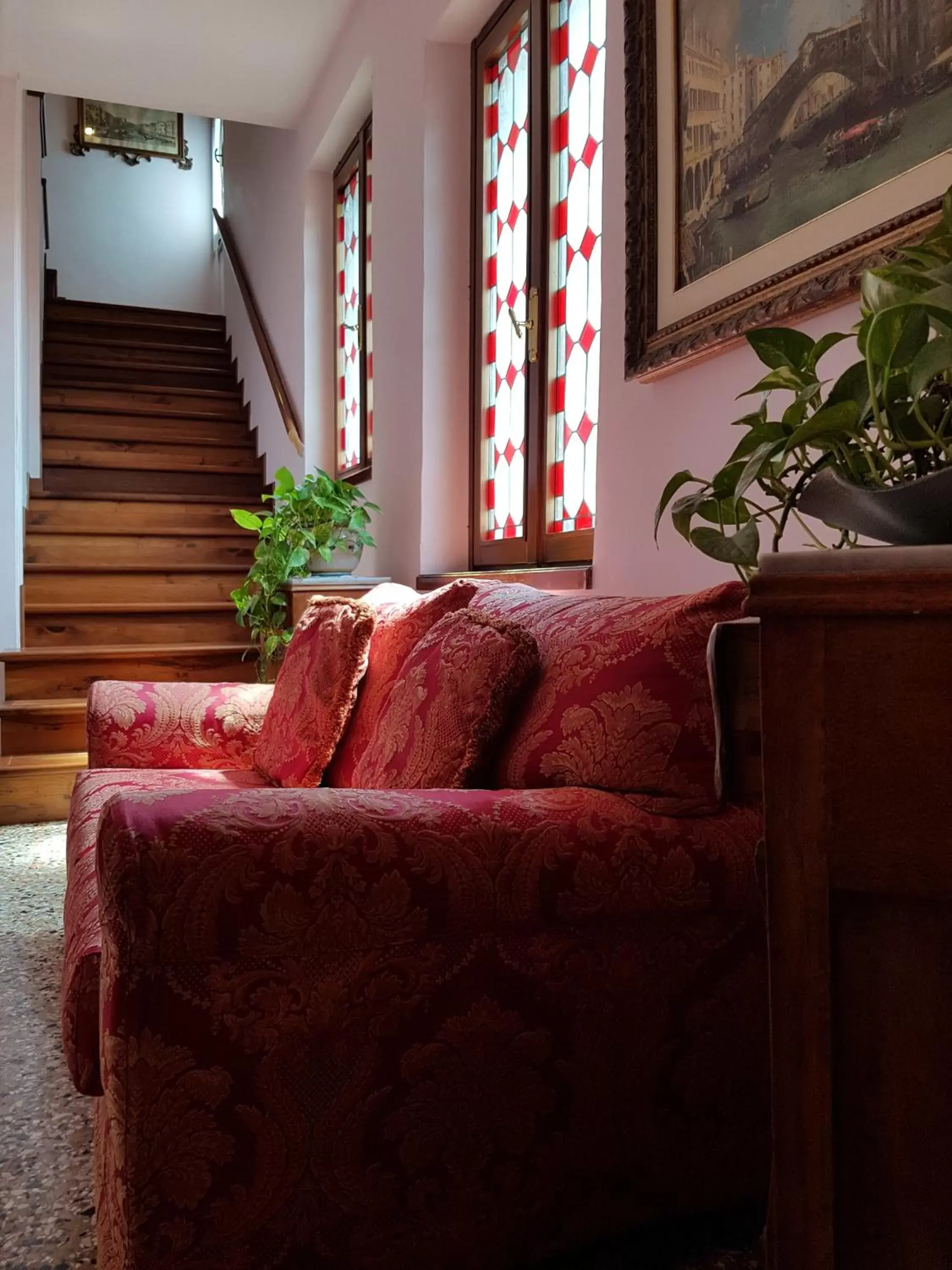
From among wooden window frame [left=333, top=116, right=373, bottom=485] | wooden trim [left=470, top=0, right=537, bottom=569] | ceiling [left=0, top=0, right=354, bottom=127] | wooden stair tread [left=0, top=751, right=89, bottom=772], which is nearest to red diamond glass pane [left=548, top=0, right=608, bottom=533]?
wooden trim [left=470, top=0, right=537, bottom=569]

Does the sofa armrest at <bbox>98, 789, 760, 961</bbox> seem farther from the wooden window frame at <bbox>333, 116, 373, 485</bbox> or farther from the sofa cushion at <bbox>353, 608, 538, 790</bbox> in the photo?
the wooden window frame at <bbox>333, 116, 373, 485</bbox>

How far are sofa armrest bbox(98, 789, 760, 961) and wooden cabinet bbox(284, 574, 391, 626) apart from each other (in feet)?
6.88

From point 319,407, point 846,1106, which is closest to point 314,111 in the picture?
point 319,407

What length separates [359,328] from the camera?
13.5ft

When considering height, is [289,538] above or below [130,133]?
below

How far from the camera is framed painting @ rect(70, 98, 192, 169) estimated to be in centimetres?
771

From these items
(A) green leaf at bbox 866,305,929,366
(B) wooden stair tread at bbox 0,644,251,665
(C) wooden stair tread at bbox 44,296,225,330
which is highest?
(C) wooden stair tread at bbox 44,296,225,330

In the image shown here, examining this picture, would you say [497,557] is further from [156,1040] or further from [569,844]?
[156,1040]

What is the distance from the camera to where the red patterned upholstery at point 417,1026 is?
94 cm

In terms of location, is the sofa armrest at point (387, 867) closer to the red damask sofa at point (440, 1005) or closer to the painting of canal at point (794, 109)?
the red damask sofa at point (440, 1005)

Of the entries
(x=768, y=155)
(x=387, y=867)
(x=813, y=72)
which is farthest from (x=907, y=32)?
(x=387, y=867)

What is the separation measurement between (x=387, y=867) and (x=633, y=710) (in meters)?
0.38

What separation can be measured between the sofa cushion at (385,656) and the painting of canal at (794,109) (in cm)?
70

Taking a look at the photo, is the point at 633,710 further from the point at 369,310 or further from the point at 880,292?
the point at 369,310
